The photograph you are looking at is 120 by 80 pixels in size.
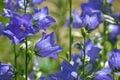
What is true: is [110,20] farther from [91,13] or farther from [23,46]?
[23,46]

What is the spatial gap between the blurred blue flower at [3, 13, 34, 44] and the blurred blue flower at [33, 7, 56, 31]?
6 centimetres

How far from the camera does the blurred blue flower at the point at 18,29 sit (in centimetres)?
246

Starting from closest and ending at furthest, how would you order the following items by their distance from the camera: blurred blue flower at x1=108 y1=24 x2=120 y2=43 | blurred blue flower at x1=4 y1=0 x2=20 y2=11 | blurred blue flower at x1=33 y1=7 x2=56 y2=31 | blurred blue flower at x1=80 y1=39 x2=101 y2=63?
1. blurred blue flower at x1=33 y1=7 x2=56 y2=31
2. blurred blue flower at x1=4 y1=0 x2=20 y2=11
3. blurred blue flower at x1=80 y1=39 x2=101 y2=63
4. blurred blue flower at x1=108 y1=24 x2=120 y2=43

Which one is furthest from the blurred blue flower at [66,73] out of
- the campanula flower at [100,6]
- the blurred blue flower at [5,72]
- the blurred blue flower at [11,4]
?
the campanula flower at [100,6]

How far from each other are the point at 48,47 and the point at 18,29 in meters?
0.20

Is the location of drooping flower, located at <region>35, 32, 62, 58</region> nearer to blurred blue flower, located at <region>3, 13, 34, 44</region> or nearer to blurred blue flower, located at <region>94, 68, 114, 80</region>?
blurred blue flower, located at <region>3, 13, 34, 44</region>

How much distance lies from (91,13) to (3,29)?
1.60 ft

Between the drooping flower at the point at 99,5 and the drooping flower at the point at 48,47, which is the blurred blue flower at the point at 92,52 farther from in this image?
the drooping flower at the point at 99,5

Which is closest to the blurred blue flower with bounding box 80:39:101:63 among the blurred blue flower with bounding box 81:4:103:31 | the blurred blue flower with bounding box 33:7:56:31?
the blurred blue flower with bounding box 81:4:103:31

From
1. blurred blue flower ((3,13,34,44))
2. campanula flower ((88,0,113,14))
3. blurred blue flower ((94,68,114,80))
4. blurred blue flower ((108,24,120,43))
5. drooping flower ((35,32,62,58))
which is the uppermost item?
campanula flower ((88,0,113,14))

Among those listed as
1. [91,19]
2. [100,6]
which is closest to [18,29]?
[91,19]

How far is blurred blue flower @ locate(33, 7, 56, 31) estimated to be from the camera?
8.44 feet

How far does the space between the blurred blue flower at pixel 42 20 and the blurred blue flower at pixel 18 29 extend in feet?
0.20

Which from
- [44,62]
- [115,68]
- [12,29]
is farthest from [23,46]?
[44,62]
